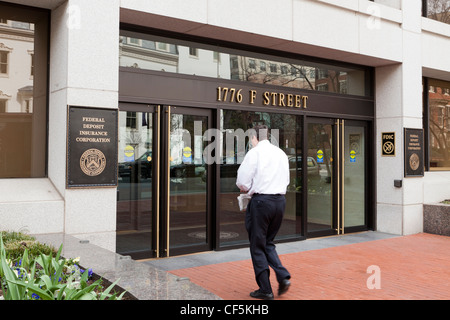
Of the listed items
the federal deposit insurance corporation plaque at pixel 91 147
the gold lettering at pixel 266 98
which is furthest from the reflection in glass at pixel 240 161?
the federal deposit insurance corporation plaque at pixel 91 147

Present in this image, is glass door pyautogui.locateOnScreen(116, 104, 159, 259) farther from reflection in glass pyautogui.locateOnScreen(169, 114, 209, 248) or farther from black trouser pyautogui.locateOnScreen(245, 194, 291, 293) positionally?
black trouser pyautogui.locateOnScreen(245, 194, 291, 293)

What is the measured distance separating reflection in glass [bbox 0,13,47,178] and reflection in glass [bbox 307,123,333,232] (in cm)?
530

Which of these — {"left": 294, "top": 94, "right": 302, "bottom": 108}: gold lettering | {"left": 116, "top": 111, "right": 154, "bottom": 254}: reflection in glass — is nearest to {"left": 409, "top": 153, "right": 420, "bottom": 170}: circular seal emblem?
{"left": 294, "top": 94, "right": 302, "bottom": 108}: gold lettering

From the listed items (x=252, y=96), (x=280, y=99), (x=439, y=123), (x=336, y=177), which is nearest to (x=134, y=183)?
(x=252, y=96)

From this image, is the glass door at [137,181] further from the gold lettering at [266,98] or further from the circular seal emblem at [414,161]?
the circular seal emblem at [414,161]

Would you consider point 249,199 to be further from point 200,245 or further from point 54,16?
point 54,16

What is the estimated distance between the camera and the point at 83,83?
20.6ft

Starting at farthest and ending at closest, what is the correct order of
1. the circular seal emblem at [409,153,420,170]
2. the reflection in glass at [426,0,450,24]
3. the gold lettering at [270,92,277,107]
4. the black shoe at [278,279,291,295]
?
the reflection in glass at [426,0,450,24] → the circular seal emblem at [409,153,420,170] → the gold lettering at [270,92,277,107] → the black shoe at [278,279,291,295]

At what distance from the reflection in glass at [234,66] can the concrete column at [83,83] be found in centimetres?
88

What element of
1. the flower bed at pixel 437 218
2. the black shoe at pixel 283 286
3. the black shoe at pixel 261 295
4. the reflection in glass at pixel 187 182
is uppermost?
the reflection in glass at pixel 187 182

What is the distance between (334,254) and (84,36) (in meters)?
5.37

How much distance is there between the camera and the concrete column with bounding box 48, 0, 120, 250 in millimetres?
6207

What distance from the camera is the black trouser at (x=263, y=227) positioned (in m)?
5.21

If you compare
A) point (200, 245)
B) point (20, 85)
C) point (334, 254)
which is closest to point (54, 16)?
point (20, 85)
